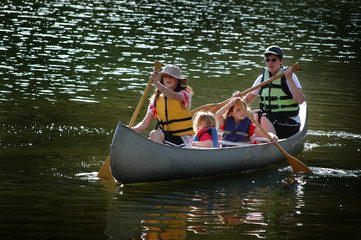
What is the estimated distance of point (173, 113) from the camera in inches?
300

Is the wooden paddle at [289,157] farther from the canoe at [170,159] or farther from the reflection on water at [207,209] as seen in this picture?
the reflection on water at [207,209]

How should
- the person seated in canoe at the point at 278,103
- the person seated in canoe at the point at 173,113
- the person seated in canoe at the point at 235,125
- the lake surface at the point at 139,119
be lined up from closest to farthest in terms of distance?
the lake surface at the point at 139,119 → the person seated in canoe at the point at 173,113 → the person seated in canoe at the point at 235,125 → the person seated in canoe at the point at 278,103

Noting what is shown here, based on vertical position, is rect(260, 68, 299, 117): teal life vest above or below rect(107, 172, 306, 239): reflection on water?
above

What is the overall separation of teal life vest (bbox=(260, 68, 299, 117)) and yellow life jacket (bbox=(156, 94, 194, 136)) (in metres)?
1.83

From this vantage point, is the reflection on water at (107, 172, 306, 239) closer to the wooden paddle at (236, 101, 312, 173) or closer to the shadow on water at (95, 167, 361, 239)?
the shadow on water at (95, 167, 361, 239)

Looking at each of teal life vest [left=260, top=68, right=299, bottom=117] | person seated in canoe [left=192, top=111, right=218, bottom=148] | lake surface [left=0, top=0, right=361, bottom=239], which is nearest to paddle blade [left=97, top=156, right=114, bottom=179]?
lake surface [left=0, top=0, right=361, bottom=239]

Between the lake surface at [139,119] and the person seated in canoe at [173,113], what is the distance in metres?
0.52

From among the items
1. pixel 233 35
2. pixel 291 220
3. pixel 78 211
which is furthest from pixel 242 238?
pixel 233 35

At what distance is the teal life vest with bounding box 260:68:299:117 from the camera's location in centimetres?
909

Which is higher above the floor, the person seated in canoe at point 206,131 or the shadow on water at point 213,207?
the person seated in canoe at point 206,131

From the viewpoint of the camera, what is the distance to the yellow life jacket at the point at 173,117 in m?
7.59

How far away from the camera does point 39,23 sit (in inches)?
904

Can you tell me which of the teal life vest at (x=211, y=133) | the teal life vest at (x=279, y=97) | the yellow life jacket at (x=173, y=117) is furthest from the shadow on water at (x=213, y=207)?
the teal life vest at (x=279, y=97)

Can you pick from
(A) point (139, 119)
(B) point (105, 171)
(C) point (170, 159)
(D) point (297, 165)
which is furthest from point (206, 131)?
(A) point (139, 119)
